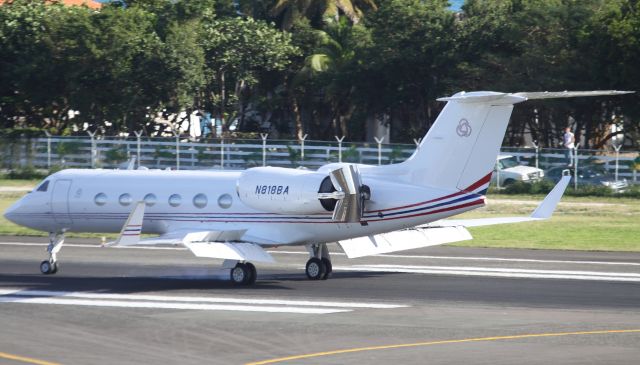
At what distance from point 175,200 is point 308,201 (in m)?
3.73

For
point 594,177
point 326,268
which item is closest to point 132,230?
point 326,268

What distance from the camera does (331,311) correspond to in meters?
20.5

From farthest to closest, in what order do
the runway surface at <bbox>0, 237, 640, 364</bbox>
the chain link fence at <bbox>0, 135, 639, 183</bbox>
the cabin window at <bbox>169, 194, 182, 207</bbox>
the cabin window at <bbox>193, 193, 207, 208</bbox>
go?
the chain link fence at <bbox>0, 135, 639, 183</bbox>, the cabin window at <bbox>169, 194, 182, 207</bbox>, the cabin window at <bbox>193, 193, 207, 208</bbox>, the runway surface at <bbox>0, 237, 640, 364</bbox>

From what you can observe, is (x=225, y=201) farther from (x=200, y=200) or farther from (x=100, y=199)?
(x=100, y=199)

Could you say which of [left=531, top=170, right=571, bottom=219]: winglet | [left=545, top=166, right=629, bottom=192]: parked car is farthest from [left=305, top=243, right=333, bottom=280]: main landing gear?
[left=545, top=166, right=629, bottom=192]: parked car

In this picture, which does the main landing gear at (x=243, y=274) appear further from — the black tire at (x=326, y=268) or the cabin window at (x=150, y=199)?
the cabin window at (x=150, y=199)

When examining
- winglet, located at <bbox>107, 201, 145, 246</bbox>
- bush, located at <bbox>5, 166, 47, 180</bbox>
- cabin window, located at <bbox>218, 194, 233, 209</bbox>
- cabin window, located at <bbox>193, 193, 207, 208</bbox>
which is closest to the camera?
winglet, located at <bbox>107, 201, 145, 246</bbox>

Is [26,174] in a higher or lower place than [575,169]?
Result: lower

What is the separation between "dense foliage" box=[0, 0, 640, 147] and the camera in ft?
170

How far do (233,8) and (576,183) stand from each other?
108 ft

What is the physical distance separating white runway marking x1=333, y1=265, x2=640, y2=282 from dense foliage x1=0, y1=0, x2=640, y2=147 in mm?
23891

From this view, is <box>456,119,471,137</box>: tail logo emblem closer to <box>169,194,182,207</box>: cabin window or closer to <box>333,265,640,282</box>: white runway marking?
<box>333,265,640,282</box>: white runway marking

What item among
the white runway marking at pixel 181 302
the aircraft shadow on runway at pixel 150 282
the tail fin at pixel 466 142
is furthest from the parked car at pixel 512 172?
the white runway marking at pixel 181 302

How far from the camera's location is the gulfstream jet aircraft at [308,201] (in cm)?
2267
